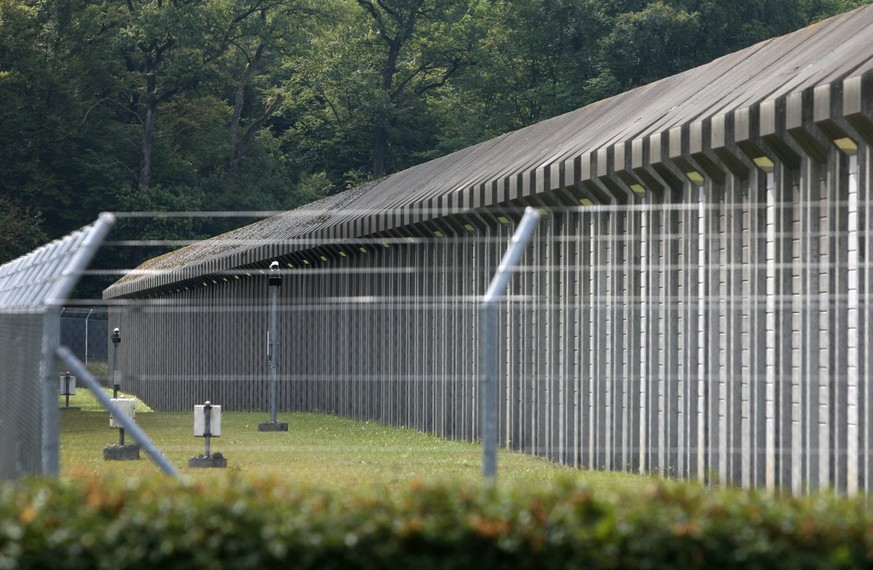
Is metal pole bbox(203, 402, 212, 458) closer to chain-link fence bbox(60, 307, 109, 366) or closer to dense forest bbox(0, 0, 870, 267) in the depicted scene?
chain-link fence bbox(60, 307, 109, 366)

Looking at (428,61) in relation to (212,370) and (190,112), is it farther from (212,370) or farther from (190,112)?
(212,370)

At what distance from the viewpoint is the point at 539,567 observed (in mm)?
6266

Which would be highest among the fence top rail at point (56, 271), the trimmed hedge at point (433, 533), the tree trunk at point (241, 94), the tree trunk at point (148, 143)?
the tree trunk at point (241, 94)

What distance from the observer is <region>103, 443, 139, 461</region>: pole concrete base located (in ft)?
57.3

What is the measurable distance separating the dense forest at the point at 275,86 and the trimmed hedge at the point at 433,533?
49.4m

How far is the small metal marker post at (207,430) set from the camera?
16.3m

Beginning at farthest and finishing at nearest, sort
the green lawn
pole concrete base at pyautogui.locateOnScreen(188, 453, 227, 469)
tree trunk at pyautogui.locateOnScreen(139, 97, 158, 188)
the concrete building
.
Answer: tree trunk at pyautogui.locateOnScreen(139, 97, 158, 188) < pole concrete base at pyautogui.locateOnScreen(188, 453, 227, 469) < the green lawn < the concrete building

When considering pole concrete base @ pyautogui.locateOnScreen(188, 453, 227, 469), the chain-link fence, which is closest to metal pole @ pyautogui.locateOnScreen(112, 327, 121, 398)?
pole concrete base @ pyautogui.locateOnScreen(188, 453, 227, 469)

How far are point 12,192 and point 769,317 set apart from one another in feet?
169

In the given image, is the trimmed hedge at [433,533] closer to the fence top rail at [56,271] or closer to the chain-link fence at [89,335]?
the fence top rail at [56,271]

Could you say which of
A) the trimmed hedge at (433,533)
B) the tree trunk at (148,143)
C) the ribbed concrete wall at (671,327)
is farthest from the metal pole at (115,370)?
the tree trunk at (148,143)

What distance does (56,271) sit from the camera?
9586 mm

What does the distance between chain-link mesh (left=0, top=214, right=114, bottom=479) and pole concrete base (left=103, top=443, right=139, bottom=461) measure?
17.5ft

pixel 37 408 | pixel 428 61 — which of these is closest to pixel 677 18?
pixel 428 61
